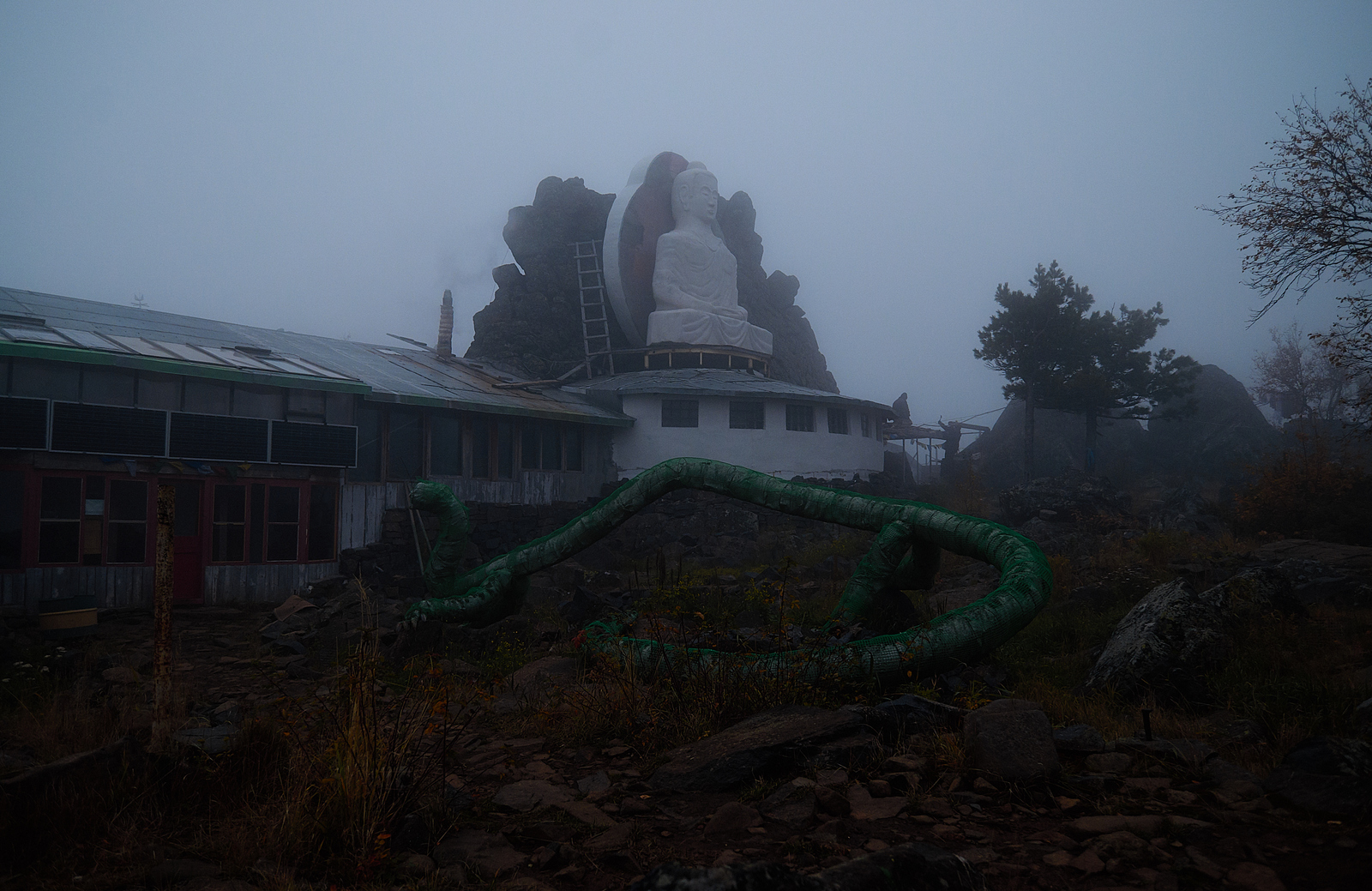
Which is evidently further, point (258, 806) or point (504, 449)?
point (504, 449)

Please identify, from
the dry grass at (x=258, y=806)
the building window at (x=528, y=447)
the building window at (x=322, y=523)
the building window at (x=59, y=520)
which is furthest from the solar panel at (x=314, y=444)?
the dry grass at (x=258, y=806)

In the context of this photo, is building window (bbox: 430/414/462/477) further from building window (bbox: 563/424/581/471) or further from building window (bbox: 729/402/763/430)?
building window (bbox: 729/402/763/430)

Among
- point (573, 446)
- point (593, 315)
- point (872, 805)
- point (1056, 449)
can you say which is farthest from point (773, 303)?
point (872, 805)

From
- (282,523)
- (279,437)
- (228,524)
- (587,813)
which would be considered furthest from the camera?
(282,523)

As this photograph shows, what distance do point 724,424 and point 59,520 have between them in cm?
1554

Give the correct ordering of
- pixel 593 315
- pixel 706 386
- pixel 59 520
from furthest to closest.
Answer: pixel 593 315, pixel 706 386, pixel 59 520

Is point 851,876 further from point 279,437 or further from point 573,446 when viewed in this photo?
point 573,446

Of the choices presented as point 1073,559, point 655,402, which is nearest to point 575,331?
point 655,402

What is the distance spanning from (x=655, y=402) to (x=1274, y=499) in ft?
50.1

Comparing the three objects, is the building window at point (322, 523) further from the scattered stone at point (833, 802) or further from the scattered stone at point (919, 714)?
the scattered stone at point (833, 802)

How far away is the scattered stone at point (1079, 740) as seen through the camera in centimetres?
441

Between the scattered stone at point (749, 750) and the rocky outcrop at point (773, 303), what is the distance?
30056 mm

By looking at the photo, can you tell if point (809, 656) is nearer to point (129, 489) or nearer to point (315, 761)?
point (315, 761)

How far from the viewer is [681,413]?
23.1 meters
